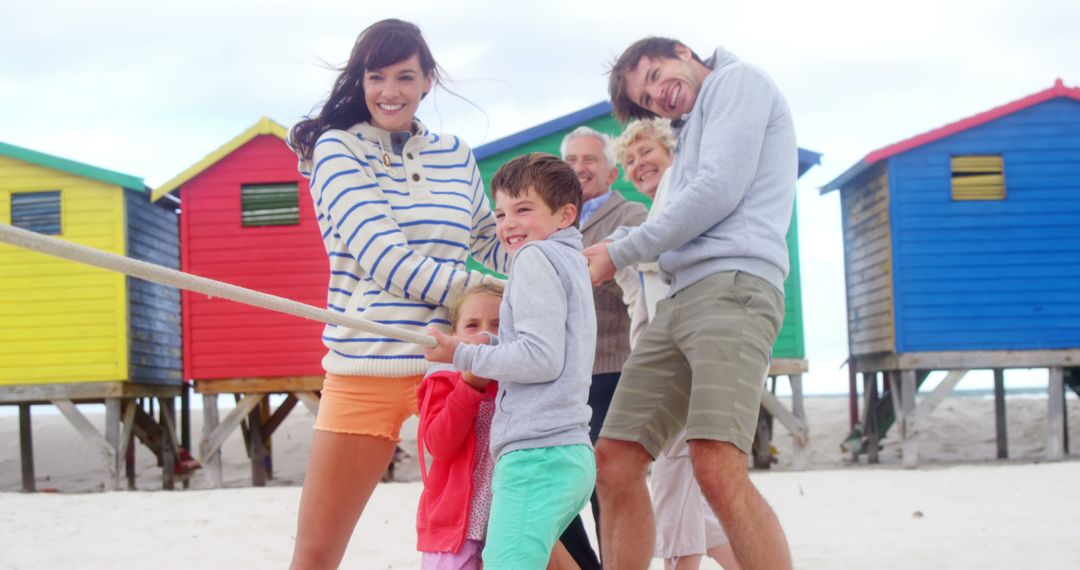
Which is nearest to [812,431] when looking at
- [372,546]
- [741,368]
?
[372,546]

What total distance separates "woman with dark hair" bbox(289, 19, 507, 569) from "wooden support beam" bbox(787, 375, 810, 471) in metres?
11.3

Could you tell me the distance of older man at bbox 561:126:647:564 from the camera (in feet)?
14.4

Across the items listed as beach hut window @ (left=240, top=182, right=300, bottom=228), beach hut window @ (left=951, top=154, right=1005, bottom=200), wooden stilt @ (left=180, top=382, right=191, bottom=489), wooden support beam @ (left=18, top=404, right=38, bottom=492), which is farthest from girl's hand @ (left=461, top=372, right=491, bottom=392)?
wooden support beam @ (left=18, top=404, right=38, bottom=492)

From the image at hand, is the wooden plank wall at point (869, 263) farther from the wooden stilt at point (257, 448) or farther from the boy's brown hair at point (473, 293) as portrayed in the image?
the boy's brown hair at point (473, 293)

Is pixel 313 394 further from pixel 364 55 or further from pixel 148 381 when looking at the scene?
pixel 364 55

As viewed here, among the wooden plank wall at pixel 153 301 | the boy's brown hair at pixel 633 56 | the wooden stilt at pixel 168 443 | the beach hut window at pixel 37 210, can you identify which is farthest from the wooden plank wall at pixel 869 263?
the boy's brown hair at pixel 633 56

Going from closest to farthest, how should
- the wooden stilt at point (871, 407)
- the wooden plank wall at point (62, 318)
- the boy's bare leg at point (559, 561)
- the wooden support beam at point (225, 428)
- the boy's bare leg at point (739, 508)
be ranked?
1. the boy's bare leg at point (559, 561)
2. the boy's bare leg at point (739, 508)
3. the wooden support beam at point (225, 428)
4. the wooden plank wall at point (62, 318)
5. the wooden stilt at point (871, 407)

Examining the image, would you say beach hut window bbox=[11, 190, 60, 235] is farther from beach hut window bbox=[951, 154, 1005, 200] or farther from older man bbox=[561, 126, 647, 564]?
older man bbox=[561, 126, 647, 564]

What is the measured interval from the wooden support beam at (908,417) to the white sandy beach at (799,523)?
29 cm

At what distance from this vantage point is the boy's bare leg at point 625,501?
3.41m

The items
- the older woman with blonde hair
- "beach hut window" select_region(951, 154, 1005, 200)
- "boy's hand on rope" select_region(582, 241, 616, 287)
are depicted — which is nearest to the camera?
"boy's hand on rope" select_region(582, 241, 616, 287)

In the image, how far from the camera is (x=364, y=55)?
3033 mm

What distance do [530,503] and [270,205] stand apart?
40.8 feet

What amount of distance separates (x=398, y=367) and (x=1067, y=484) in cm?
801
